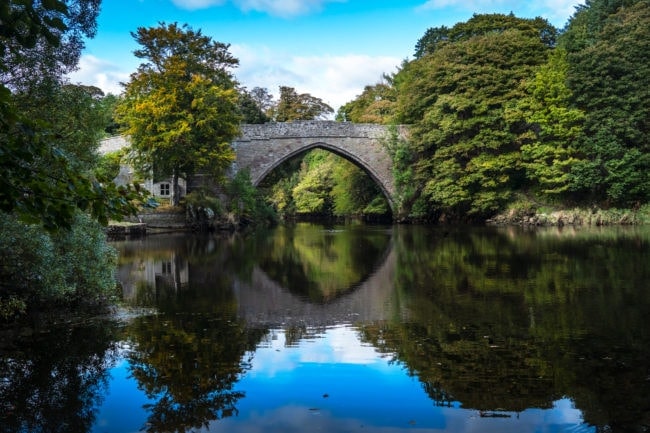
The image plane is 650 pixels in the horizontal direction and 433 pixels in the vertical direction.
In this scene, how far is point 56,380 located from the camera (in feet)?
17.3

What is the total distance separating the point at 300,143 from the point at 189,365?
2892 cm

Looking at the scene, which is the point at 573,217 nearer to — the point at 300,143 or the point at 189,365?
the point at 300,143

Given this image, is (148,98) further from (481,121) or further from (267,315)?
(267,315)

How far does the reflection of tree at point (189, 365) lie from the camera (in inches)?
180

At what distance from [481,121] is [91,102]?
84.1ft

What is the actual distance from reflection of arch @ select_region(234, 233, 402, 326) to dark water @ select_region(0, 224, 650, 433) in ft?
0.14

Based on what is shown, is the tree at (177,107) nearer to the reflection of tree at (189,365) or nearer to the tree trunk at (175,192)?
the tree trunk at (175,192)

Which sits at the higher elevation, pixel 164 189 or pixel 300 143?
pixel 300 143

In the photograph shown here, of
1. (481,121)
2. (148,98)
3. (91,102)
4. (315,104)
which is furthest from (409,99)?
(91,102)

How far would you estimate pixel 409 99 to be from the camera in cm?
3566

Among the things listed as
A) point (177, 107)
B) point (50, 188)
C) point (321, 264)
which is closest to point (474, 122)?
point (177, 107)

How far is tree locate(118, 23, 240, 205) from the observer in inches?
1066

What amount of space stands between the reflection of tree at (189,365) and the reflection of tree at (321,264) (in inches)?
106

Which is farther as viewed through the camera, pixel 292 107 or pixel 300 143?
pixel 292 107
